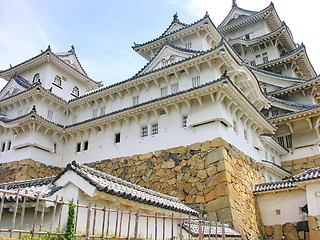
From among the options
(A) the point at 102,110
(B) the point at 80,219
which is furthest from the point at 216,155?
(A) the point at 102,110

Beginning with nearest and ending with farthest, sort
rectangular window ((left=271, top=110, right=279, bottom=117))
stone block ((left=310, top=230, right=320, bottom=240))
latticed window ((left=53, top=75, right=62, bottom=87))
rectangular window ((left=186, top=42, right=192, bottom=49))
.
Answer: stone block ((left=310, top=230, right=320, bottom=240))
rectangular window ((left=186, top=42, right=192, bottom=49))
latticed window ((left=53, top=75, right=62, bottom=87))
rectangular window ((left=271, top=110, right=279, bottom=117))

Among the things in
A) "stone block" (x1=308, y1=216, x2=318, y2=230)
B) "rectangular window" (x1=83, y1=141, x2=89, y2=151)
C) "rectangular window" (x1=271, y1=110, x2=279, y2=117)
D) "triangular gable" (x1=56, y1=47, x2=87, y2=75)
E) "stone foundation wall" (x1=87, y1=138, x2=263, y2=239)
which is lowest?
"stone block" (x1=308, y1=216, x2=318, y2=230)

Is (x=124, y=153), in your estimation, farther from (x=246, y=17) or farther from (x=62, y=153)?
(x=246, y=17)

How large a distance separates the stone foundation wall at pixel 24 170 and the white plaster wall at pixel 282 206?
44.0 ft

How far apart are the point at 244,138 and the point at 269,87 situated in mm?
12963

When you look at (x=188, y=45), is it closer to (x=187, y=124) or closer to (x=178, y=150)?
(x=187, y=124)

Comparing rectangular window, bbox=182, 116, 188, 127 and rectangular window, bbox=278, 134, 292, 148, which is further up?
rectangular window, bbox=278, 134, 292, 148

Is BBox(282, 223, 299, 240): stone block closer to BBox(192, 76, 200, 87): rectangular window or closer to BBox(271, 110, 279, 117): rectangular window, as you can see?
BBox(192, 76, 200, 87): rectangular window

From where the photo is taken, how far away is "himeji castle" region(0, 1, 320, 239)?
15.9 m

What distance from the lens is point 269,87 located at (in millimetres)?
29797

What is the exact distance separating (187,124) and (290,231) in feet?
24.7

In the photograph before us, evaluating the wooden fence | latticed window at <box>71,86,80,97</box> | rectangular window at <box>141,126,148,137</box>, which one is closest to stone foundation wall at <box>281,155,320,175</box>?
rectangular window at <box>141,126,148,137</box>

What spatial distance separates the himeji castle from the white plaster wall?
0.05 metres

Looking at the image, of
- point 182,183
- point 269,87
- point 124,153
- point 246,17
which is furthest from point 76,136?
point 246,17
